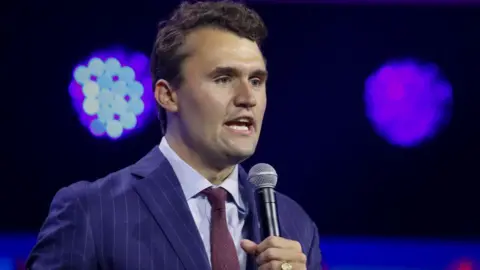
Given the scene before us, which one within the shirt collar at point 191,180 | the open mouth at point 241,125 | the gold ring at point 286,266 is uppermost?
the open mouth at point 241,125

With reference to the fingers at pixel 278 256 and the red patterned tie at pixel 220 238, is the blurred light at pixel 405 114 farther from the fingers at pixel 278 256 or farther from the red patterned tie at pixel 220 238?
the fingers at pixel 278 256

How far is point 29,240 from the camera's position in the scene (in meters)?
3.88

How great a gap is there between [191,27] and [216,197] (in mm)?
531

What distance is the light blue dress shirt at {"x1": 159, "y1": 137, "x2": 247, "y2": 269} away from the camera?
7.30 ft

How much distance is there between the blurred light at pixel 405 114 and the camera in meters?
4.25

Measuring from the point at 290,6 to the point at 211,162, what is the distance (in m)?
2.09

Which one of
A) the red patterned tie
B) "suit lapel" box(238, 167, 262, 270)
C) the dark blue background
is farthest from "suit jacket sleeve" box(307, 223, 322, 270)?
the dark blue background

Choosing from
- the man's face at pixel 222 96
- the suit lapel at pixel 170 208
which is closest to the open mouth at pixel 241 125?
the man's face at pixel 222 96

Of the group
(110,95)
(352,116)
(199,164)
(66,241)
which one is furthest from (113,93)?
(66,241)

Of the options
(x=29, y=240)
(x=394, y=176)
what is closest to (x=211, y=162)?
(x=29, y=240)

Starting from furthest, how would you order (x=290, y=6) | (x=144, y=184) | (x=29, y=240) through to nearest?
(x=290, y=6) < (x=29, y=240) < (x=144, y=184)

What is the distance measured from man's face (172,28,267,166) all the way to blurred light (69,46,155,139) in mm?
1806

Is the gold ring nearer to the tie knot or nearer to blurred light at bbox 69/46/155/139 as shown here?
the tie knot

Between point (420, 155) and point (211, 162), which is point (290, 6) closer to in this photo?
point (420, 155)
